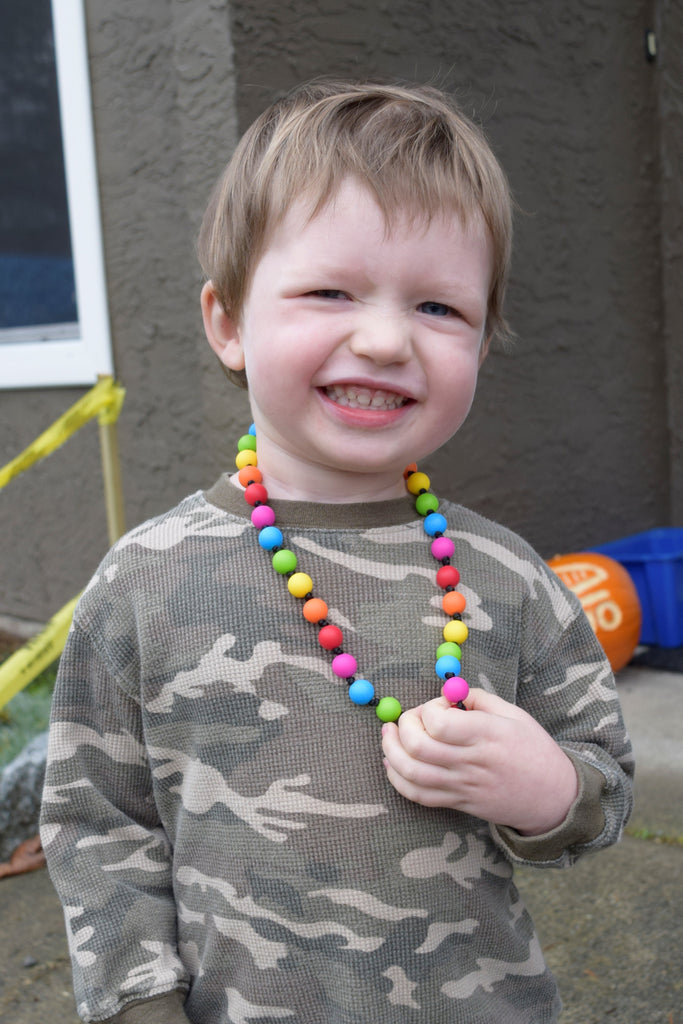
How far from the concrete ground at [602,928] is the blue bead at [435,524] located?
1244 mm

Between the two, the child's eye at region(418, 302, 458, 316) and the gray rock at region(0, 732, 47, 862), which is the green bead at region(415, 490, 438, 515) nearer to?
the child's eye at region(418, 302, 458, 316)

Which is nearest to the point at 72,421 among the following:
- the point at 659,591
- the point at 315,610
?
the point at 315,610

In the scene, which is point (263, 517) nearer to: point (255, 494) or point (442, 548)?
point (255, 494)

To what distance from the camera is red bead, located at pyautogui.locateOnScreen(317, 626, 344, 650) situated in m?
1.12

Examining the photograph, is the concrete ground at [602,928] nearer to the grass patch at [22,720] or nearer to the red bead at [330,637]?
the grass patch at [22,720]

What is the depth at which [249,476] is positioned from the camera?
124cm

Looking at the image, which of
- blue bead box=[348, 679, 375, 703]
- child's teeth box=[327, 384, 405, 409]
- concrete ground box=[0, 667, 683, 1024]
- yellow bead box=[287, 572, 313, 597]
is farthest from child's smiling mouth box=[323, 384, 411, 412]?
concrete ground box=[0, 667, 683, 1024]

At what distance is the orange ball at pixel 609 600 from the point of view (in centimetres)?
349

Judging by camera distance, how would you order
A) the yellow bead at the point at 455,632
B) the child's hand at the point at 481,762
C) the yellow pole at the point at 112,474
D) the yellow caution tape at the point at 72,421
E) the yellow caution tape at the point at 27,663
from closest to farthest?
1. the child's hand at the point at 481,762
2. the yellow bead at the point at 455,632
3. the yellow caution tape at the point at 27,663
4. the yellow caution tape at the point at 72,421
5. the yellow pole at the point at 112,474

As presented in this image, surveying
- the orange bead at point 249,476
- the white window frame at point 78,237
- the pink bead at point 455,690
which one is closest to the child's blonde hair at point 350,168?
the orange bead at point 249,476

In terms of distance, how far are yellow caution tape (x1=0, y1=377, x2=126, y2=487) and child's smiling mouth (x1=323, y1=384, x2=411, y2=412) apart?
5.44 feet

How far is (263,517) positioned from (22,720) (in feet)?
8.25

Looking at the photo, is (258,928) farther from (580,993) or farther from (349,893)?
(580,993)

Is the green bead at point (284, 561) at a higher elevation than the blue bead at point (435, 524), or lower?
lower
